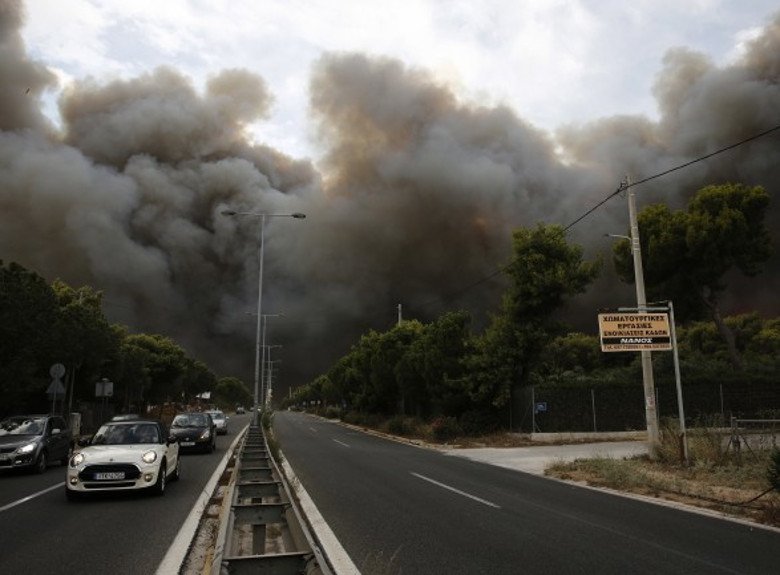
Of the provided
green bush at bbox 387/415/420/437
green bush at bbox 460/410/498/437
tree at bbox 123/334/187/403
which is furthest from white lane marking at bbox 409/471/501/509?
tree at bbox 123/334/187/403

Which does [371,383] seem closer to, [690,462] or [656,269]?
[656,269]

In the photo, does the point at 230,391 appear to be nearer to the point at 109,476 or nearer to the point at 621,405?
the point at 621,405

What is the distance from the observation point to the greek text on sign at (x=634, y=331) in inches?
688

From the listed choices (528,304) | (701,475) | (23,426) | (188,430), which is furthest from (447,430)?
(23,426)

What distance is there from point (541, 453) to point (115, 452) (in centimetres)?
1628

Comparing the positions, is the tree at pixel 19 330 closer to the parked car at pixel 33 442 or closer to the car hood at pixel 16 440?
the parked car at pixel 33 442

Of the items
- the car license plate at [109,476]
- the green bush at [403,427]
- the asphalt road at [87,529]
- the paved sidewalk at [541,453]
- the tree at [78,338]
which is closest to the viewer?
the asphalt road at [87,529]

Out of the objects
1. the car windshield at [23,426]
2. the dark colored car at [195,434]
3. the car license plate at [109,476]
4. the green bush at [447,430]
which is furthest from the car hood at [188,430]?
the green bush at [447,430]

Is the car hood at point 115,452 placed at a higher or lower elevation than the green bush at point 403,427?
higher

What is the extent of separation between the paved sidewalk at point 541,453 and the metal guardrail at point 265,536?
9.71 m

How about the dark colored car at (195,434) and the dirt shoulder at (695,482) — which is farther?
the dark colored car at (195,434)

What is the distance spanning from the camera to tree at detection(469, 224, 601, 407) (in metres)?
28.0

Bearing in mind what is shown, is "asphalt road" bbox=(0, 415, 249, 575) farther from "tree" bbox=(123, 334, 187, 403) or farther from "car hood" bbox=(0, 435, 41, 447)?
"tree" bbox=(123, 334, 187, 403)

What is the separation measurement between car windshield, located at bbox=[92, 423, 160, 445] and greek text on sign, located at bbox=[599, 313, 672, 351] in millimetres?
12362
